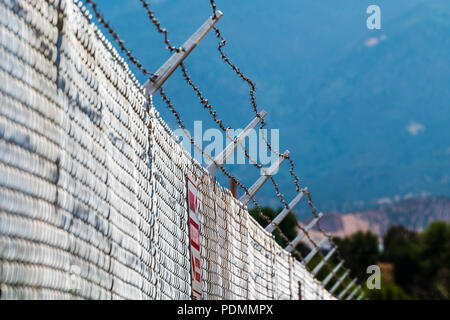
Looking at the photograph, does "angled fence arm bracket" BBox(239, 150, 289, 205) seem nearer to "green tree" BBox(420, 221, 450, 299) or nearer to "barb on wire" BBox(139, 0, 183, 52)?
"barb on wire" BBox(139, 0, 183, 52)

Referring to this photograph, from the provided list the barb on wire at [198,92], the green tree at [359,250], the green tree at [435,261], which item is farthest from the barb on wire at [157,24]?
the green tree at [359,250]

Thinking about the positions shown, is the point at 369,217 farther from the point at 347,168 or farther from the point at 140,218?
the point at 140,218

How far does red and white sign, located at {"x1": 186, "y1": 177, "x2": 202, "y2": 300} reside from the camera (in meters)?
5.15

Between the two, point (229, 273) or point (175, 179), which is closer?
point (175, 179)

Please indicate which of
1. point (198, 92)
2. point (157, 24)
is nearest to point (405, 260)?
point (198, 92)

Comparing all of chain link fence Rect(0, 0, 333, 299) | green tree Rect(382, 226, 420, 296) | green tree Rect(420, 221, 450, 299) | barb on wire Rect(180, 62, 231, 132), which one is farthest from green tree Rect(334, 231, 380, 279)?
chain link fence Rect(0, 0, 333, 299)

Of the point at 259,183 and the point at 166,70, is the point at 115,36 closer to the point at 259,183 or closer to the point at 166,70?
the point at 166,70

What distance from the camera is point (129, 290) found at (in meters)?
3.61

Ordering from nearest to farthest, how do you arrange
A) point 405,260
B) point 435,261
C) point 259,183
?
point 259,183 → point 435,261 → point 405,260

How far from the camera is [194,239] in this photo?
5.25 m

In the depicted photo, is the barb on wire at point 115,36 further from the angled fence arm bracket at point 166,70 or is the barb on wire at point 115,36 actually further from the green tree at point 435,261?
the green tree at point 435,261

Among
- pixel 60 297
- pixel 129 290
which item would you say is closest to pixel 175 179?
pixel 129 290
